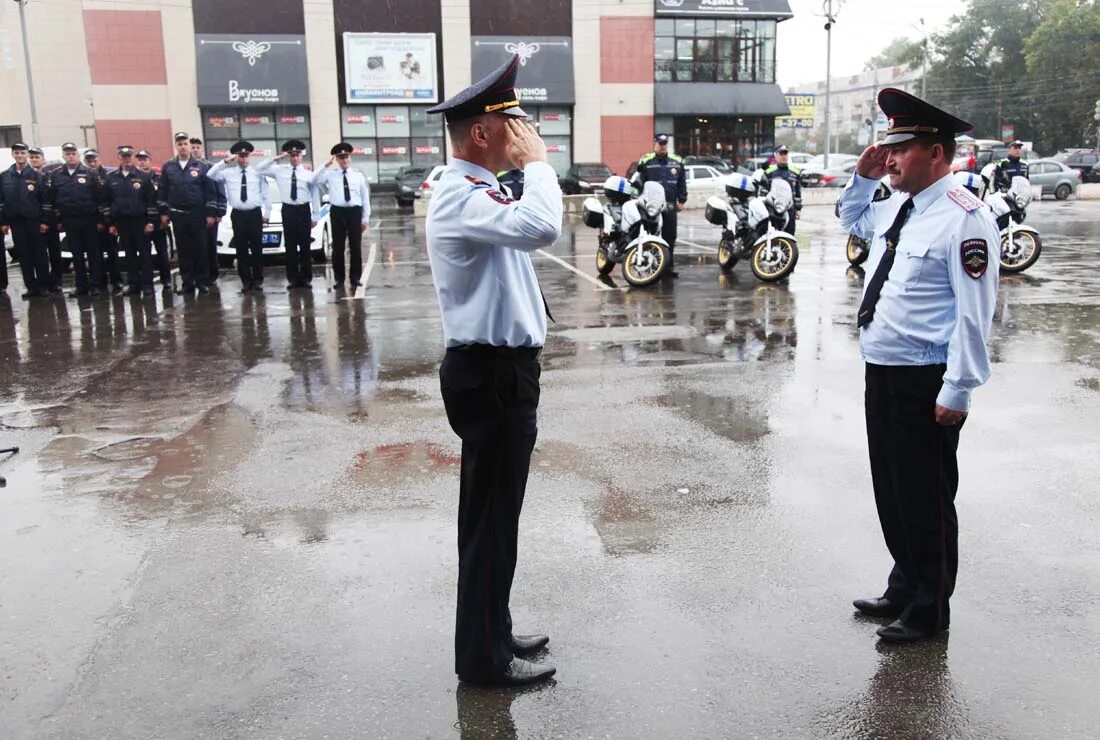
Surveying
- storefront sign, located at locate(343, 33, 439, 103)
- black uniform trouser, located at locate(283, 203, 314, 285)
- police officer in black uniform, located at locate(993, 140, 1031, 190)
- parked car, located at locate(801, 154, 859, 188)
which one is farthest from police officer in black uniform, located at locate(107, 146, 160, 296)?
parked car, located at locate(801, 154, 859, 188)

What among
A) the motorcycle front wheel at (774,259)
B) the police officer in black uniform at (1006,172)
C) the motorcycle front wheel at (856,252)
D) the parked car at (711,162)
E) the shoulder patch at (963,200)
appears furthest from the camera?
the parked car at (711,162)

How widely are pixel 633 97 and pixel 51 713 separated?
144 feet

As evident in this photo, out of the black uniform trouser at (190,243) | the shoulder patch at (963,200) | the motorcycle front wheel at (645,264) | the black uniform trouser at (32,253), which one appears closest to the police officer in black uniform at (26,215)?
the black uniform trouser at (32,253)

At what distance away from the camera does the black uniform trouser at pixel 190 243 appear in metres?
13.5

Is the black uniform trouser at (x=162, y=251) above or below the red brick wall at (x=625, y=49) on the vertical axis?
below

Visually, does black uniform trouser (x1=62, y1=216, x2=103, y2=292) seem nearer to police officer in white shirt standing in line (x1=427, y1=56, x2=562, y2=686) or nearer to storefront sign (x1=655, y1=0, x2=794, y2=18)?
police officer in white shirt standing in line (x1=427, y1=56, x2=562, y2=686)

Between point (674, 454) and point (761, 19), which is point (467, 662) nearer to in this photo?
point (674, 454)

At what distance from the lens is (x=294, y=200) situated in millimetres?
13984

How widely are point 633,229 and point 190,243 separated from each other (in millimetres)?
6225

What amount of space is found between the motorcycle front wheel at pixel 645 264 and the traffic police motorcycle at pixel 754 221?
4.50 feet

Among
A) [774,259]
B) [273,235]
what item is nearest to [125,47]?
[273,235]

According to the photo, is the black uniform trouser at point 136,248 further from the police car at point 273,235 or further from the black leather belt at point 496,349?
the black leather belt at point 496,349

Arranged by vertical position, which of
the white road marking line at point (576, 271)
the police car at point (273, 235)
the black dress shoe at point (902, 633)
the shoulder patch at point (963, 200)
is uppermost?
the shoulder patch at point (963, 200)

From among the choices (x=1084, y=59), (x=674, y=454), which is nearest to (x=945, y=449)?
(x=674, y=454)
